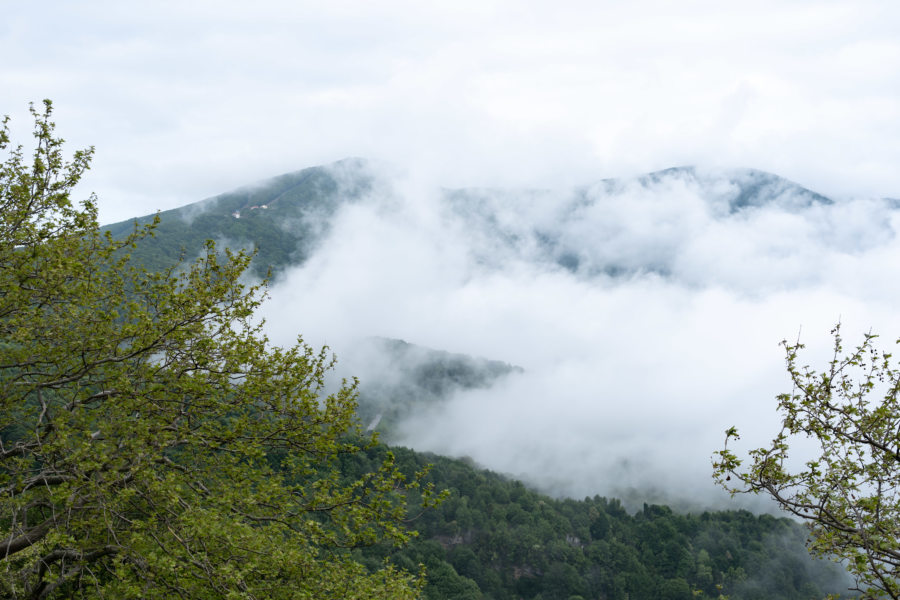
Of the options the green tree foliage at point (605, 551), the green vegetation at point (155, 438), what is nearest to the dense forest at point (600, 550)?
the green tree foliage at point (605, 551)

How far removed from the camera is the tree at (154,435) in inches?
535

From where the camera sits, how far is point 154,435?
14.2 metres

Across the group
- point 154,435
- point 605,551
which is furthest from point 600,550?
point 154,435

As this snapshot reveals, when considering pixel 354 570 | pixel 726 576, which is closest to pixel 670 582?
pixel 726 576

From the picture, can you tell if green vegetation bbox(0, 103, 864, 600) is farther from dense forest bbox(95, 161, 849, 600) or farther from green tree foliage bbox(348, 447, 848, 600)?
green tree foliage bbox(348, 447, 848, 600)

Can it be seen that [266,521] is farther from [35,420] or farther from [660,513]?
[660,513]

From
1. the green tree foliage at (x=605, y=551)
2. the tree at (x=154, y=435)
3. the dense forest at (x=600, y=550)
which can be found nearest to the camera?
the tree at (x=154, y=435)

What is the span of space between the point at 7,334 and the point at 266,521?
8.10 meters

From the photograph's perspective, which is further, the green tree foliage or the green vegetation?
the green tree foliage

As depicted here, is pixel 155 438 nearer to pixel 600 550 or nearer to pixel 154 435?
pixel 154 435

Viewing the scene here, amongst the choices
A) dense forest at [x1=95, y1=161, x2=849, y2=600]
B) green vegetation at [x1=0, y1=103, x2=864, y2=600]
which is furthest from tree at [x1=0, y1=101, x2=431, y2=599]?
dense forest at [x1=95, y1=161, x2=849, y2=600]

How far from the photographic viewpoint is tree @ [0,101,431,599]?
1359 centimetres

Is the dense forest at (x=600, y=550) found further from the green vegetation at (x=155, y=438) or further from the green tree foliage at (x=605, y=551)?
the green vegetation at (x=155, y=438)

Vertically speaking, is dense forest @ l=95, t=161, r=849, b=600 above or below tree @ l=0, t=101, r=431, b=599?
below
